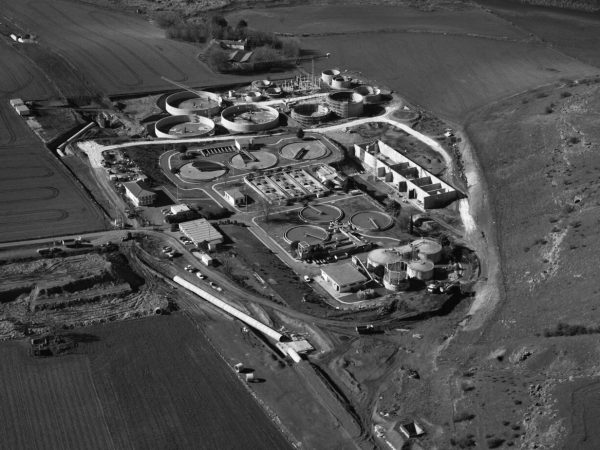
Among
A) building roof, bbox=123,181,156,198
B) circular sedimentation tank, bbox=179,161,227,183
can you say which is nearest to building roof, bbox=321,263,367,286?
building roof, bbox=123,181,156,198

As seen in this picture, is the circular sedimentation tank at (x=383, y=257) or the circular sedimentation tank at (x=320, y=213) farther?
the circular sedimentation tank at (x=320, y=213)

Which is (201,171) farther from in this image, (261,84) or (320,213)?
(261,84)

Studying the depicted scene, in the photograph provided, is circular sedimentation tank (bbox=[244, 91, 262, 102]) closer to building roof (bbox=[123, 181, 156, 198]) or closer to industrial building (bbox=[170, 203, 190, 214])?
building roof (bbox=[123, 181, 156, 198])

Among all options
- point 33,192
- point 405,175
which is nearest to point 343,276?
point 405,175

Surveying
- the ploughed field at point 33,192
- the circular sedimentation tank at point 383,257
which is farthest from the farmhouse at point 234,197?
the circular sedimentation tank at point 383,257

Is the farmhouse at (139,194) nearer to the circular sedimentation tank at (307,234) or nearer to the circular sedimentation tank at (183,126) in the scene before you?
the circular sedimentation tank at (307,234)
